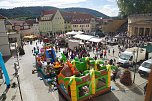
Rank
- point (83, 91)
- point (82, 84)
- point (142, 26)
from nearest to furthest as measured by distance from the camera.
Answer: point (82, 84)
point (83, 91)
point (142, 26)

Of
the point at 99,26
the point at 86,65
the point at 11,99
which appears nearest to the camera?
the point at 11,99

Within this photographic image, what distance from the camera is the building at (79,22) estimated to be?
6881 cm

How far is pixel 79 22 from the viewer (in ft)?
229

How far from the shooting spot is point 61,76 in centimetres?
1379

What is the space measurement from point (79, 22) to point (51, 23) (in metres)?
A: 12.1

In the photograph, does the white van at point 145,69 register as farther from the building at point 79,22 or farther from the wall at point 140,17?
the building at point 79,22

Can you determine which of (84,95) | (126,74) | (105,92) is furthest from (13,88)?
(126,74)

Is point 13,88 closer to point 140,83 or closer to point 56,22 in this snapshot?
point 140,83

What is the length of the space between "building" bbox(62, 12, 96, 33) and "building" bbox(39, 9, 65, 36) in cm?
310

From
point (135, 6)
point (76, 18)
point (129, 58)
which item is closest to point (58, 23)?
point (76, 18)

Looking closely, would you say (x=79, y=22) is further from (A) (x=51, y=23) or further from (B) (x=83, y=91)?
(B) (x=83, y=91)

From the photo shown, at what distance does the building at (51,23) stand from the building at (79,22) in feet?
10.2

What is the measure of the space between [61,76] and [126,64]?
34.1 feet

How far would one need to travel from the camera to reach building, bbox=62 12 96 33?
6881 cm
